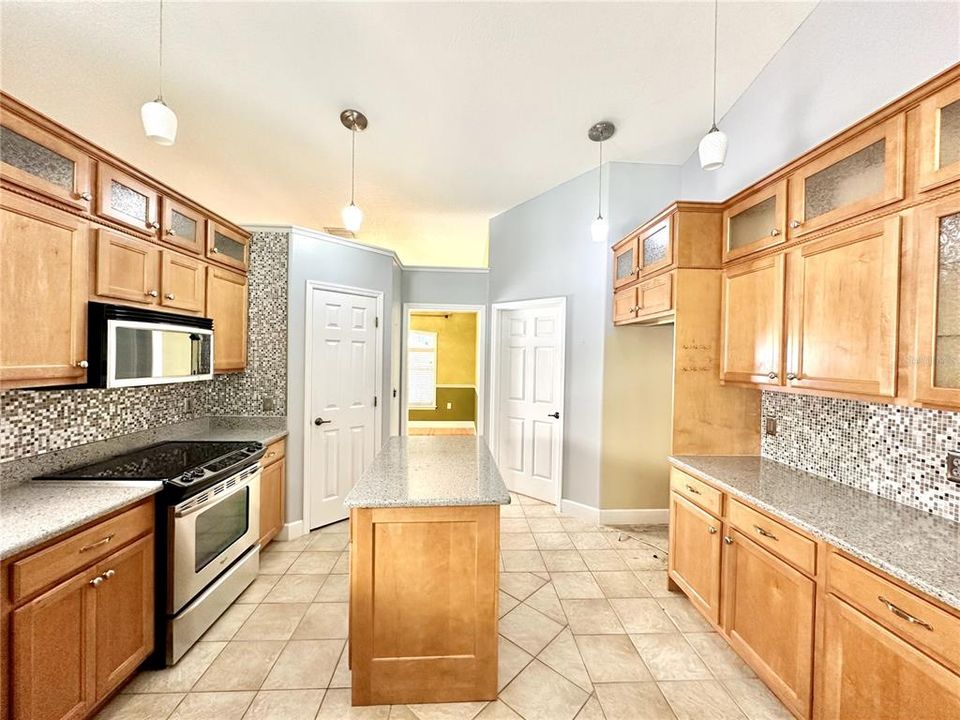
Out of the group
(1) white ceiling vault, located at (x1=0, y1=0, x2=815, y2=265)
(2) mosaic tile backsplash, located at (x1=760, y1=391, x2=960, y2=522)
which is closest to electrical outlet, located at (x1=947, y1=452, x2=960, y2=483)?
(2) mosaic tile backsplash, located at (x1=760, y1=391, x2=960, y2=522)

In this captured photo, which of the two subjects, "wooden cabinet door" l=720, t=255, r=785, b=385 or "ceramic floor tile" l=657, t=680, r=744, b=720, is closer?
"ceramic floor tile" l=657, t=680, r=744, b=720

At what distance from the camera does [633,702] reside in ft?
5.52

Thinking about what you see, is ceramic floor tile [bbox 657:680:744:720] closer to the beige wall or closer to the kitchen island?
the kitchen island

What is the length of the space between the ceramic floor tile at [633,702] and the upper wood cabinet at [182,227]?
3.38 m

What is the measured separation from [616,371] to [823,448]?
1.58 meters

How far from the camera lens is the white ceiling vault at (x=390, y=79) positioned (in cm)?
195

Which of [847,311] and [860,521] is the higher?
[847,311]

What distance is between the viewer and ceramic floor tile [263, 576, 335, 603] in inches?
93.6

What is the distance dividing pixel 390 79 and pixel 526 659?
337 cm

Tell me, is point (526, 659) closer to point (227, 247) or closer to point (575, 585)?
point (575, 585)

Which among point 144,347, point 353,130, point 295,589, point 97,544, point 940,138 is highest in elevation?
point 353,130

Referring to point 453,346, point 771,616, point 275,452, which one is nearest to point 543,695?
point 771,616

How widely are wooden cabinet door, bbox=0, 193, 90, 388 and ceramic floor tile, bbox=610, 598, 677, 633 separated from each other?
3084 mm

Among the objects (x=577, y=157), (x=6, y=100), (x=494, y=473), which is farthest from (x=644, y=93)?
(x=6, y=100)
